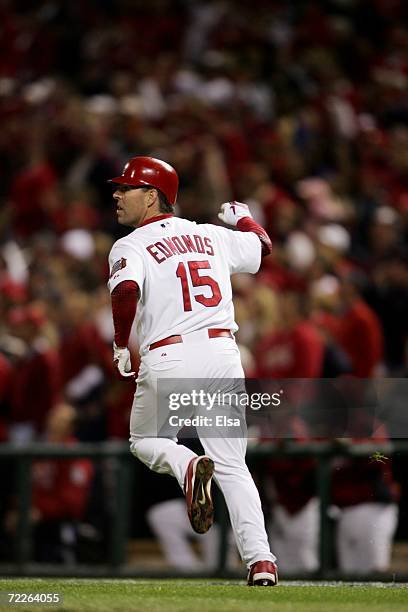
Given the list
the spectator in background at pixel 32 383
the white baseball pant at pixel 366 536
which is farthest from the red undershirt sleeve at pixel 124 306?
the spectator in background at pixel 32 383

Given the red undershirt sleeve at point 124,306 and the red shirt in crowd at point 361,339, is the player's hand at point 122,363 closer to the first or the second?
the red undershirt sleeve at point 124,306

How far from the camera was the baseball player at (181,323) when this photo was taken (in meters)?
5.52

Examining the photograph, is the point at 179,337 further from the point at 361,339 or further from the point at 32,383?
the point at 32,383

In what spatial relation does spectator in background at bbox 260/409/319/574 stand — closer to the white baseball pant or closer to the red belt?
the white baseball pant

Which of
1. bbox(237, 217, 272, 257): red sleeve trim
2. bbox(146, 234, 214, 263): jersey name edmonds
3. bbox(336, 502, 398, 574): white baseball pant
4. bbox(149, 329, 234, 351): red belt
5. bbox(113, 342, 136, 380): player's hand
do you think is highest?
bbox(237, 217, 272, 257): red sleeve trim

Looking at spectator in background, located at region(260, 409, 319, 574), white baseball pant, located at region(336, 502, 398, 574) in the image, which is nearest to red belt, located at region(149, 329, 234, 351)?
spectator in background, located at region(260, 409, 319, 574)

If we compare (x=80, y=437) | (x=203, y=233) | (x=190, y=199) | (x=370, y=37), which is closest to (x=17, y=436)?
(x=80, y=437)

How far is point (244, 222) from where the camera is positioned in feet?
20.3

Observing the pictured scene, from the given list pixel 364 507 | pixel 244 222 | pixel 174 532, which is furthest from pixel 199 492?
pixel 174 532

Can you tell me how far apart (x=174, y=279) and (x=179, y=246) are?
166mm

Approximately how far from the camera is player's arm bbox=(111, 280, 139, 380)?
18.1ft

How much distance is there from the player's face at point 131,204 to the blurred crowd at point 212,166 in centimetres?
262

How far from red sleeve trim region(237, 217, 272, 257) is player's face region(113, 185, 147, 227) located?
1.57 feet

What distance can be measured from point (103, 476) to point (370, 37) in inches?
256
